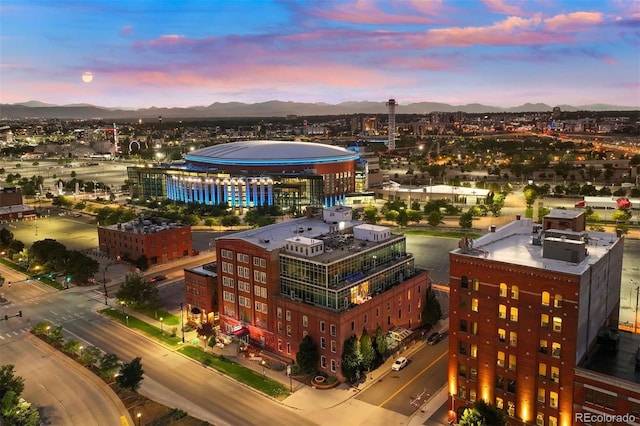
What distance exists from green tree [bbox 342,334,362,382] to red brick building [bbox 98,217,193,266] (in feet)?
177

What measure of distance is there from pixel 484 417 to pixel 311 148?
142 meters

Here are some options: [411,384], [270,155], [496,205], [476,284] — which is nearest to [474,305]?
[476,284]

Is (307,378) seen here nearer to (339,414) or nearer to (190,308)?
(339,414)

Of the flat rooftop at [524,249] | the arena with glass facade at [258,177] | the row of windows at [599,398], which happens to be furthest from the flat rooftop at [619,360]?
the arena with glass facade at [258,177]

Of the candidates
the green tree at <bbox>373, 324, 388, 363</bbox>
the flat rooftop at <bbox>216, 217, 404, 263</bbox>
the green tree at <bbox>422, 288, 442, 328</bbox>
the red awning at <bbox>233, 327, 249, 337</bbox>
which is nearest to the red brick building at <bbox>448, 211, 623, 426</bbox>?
the green tree at <bbox>373, 324, 388, 363</bbox>

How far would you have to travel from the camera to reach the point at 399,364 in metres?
53.4

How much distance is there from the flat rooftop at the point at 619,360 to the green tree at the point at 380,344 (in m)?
20.1

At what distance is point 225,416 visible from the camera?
151 feet

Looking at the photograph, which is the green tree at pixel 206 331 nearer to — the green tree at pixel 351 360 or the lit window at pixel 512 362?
the green tree at pixel 351 360

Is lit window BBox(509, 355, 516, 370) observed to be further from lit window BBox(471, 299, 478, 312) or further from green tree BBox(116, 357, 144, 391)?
green tree BBox(116, 357, 144, 391)

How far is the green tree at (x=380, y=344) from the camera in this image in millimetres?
53875

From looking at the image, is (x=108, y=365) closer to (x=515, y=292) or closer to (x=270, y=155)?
(x=515, y=292)

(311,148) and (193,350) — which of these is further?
(311,148)

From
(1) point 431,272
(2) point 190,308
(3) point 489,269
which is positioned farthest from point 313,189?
(3) point 489,269
